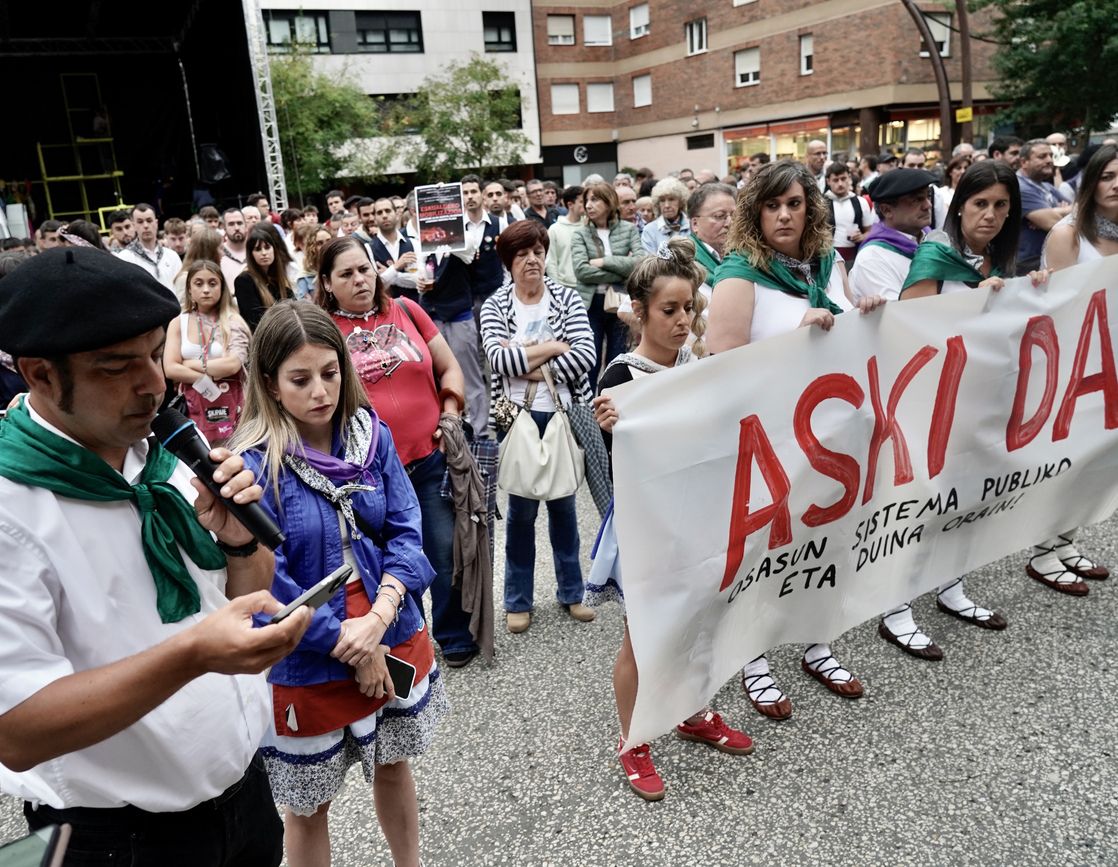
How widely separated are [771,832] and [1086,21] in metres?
23.9

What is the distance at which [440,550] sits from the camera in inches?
143

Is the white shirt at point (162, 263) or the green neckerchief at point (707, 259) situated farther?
the white shirt at point (162, 263)

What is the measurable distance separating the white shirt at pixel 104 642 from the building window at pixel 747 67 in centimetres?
3306

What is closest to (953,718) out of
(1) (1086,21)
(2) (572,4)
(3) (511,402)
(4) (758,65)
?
(3) (511,402)

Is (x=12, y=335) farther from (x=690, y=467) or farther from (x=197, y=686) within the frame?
(x=690, y=467)

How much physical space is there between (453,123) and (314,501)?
32123 millimetres

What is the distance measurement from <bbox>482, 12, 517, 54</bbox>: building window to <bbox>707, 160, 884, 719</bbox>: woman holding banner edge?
35.7 metres

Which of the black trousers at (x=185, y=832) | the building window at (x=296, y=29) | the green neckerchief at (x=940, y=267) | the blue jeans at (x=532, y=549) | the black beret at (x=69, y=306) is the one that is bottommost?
the blue jeans at (x=532, y=549)

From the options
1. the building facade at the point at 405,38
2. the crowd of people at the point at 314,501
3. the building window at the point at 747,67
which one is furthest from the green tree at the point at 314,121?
the crowd of people at the point at 314,501

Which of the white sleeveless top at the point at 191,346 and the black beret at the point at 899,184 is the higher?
the black beret at the point at 899,184

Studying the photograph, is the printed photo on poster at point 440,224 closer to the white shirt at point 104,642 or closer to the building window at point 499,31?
the white shirt at point 104,642

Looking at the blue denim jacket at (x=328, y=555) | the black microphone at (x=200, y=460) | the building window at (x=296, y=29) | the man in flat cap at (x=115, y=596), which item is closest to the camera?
the man in flat cap at (x=115, y=596)

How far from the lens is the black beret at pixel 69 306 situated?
4.09ft

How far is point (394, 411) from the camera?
3.38m
